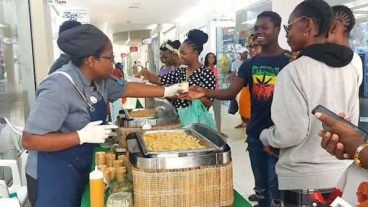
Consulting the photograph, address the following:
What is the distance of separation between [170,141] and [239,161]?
305cm

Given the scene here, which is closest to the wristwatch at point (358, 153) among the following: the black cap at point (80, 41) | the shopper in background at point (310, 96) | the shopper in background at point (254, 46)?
the shopper in background at point (310, 96)

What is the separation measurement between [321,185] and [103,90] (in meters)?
1.15

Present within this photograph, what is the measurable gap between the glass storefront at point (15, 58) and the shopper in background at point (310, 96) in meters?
2.67

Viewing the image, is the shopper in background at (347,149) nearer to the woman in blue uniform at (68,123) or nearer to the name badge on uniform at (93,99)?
the woman in blue uniform at (68,123)

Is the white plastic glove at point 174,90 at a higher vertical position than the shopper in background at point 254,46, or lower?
lower

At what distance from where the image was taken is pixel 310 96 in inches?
58.4

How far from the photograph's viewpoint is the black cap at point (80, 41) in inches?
59.6

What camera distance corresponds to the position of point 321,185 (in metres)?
1.54

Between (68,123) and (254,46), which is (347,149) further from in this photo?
(254,46)

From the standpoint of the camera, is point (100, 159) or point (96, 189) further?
point (100, 159)

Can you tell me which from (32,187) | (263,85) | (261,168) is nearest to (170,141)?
(32,187)

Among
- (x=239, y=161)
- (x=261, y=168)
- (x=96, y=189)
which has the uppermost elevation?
(x=96, y=189)

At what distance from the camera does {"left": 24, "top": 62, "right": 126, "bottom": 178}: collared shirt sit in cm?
142

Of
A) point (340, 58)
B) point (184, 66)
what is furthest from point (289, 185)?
point (184, 66)
